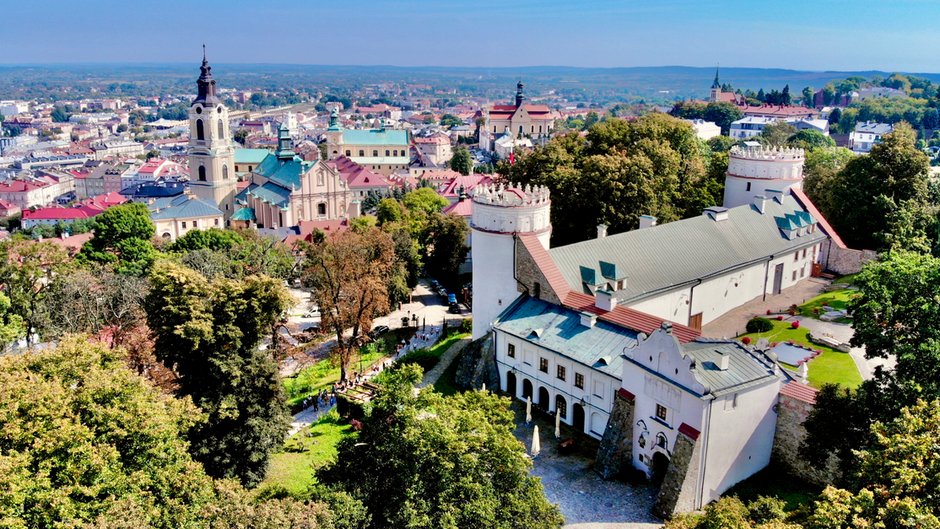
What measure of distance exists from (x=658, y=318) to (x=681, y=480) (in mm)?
7099

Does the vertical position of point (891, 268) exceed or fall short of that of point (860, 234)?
it exceeds it

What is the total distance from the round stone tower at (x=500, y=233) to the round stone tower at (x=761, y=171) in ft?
62.2

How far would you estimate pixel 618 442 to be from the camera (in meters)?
25.7

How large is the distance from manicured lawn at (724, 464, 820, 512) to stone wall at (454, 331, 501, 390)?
12.0 m

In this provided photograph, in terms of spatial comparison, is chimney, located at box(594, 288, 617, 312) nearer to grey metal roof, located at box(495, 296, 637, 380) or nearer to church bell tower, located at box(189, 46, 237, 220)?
grey metal roof, located at box(495, 296, 637, 380)

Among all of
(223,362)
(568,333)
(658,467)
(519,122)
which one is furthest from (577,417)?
(519,122)

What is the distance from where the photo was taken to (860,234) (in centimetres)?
4653

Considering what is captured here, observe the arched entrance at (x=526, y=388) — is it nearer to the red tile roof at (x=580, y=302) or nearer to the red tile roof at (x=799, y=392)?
the red tile roof at (x=580, y=302)

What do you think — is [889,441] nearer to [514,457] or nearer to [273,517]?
[514,457]

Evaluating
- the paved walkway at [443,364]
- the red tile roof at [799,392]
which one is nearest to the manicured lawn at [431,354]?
the paved walkway at [443,364]

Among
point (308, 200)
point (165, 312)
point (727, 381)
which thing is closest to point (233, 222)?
point (308, 200)

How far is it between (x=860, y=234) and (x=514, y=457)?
1462 inches

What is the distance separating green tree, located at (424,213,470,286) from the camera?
52.1 meters

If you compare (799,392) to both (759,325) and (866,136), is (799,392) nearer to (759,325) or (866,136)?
(759,325)
